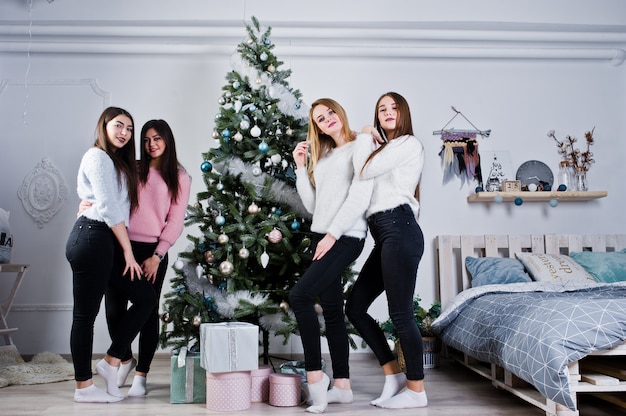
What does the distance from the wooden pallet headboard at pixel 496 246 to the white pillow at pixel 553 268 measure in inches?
10.5

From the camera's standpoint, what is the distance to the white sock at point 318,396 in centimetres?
242

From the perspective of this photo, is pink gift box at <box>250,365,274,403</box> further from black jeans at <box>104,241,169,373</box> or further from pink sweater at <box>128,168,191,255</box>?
pink sweater at <box>128,168,191,255</box>

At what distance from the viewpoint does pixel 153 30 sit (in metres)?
4.22

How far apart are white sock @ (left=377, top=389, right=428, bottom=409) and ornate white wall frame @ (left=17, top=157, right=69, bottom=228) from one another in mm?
2993

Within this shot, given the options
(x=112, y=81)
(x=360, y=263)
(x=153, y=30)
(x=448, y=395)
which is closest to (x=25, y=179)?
(x=112, y=81)

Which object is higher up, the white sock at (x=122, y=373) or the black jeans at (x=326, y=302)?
the black jeans at (x=326, y=302)

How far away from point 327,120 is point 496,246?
84.3 inches

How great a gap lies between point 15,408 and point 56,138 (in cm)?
232

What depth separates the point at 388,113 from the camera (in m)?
2.68

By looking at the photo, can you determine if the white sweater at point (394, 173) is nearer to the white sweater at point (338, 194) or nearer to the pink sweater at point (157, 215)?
the white sweater at point (338, 194)

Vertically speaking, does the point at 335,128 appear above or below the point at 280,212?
above

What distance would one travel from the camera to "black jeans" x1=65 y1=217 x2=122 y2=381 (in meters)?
2.51

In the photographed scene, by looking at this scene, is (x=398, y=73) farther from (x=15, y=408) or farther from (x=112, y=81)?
(x=15, y=408)

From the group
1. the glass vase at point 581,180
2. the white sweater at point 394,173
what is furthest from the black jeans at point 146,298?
the glass vase at point 581,180
